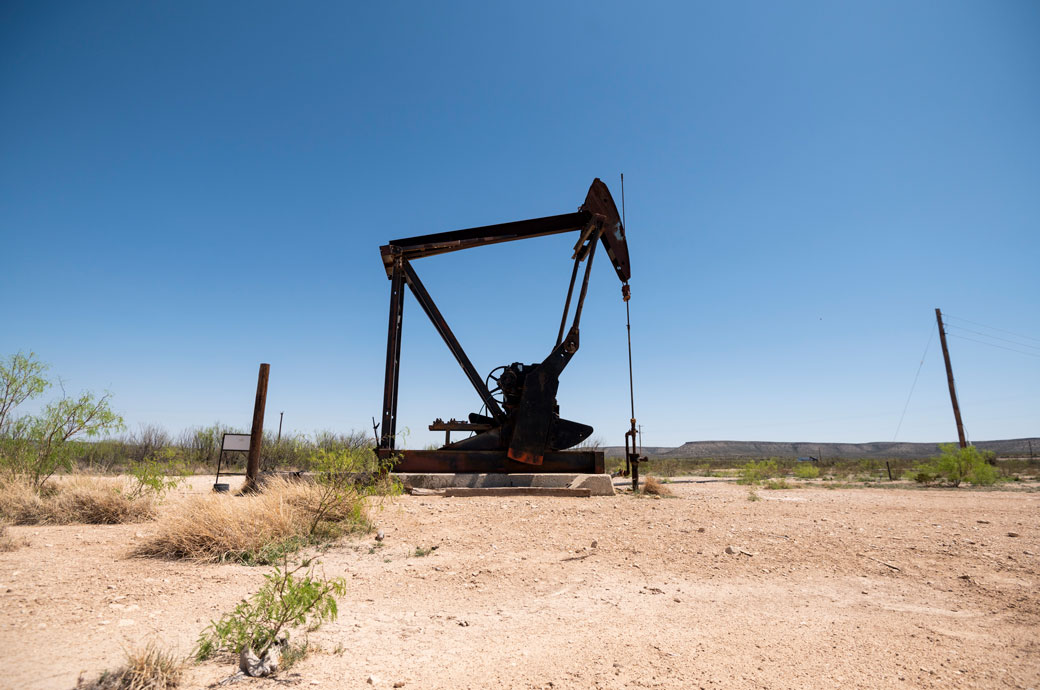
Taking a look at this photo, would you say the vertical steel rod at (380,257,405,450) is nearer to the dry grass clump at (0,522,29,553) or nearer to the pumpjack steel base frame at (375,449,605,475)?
the pumpjack steel base frame at (375,449,605,475)

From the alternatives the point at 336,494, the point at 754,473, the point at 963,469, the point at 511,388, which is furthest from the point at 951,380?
the point at 336,494

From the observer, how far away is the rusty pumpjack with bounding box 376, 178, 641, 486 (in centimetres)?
872

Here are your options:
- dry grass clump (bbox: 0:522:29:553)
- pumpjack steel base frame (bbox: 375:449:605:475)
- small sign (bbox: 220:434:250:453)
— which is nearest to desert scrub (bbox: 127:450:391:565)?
dry grass clump (bbox: 0:522:29:553)

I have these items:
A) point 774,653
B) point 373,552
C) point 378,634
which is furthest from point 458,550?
point 774,653

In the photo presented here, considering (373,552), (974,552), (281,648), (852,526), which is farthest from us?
(852,526)

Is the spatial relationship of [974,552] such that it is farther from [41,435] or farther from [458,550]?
[41,435]

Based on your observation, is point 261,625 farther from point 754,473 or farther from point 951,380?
point 951,380

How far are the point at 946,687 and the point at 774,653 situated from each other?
720 mm

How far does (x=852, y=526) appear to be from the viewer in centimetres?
554

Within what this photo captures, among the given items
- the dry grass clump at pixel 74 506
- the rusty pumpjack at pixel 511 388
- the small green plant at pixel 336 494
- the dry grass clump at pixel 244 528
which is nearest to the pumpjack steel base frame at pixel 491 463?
the rusty pumpjack at pixel 511 388

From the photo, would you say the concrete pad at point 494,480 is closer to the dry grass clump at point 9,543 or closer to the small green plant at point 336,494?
the small green plant at point 336,494

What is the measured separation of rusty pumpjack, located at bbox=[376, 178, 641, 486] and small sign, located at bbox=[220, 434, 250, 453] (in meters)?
2.48

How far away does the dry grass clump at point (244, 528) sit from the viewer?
446 centimetres

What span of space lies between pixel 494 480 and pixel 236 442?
15.6 feet
